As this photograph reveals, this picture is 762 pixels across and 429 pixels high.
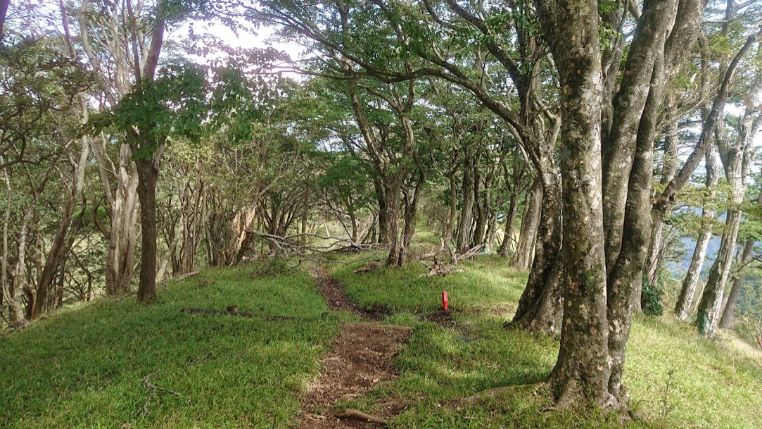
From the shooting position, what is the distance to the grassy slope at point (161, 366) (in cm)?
515

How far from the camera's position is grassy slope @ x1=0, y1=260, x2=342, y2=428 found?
5.15 meters

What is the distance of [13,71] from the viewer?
8.67m

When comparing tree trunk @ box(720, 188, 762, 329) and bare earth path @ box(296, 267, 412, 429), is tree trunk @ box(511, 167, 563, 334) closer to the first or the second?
bare earth path @ box(296, 267, 412, 429)

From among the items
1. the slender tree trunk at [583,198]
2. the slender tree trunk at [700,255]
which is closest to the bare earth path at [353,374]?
the slender tree trunk at [583,198]

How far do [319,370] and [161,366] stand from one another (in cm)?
233

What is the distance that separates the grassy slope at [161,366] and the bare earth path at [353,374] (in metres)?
0.25

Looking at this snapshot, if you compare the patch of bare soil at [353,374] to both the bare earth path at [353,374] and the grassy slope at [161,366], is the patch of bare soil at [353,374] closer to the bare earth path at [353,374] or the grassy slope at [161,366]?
the bare earth path at [353,374]

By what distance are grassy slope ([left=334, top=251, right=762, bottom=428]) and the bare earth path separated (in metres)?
0.29

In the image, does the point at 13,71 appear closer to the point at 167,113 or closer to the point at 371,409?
the point at 167,113

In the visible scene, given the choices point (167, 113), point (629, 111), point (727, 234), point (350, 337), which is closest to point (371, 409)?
point (350, 337)

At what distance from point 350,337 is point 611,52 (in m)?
7.29

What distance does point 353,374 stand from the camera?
6957mm

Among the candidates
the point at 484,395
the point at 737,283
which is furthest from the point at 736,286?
the point at 484,395

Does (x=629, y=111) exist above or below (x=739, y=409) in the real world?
above
